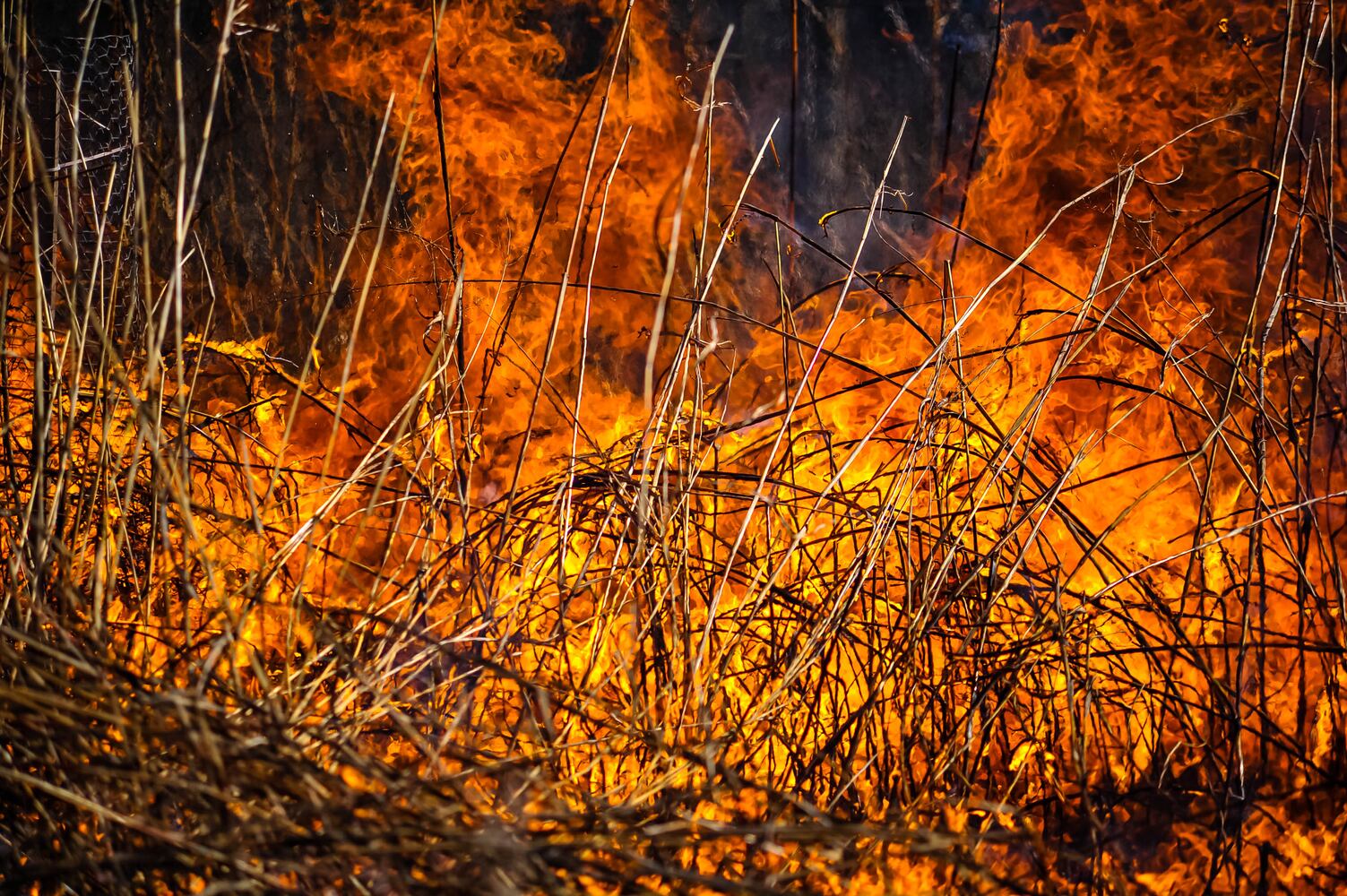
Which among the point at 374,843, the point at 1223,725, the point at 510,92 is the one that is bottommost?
the point at 1223,725

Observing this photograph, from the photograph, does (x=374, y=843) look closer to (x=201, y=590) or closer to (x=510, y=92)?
(x=201, y=590)

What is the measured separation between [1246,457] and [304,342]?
4.50ft

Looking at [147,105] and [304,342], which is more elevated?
[147,105]

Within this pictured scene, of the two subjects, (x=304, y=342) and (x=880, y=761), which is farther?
(x=304, y=342)

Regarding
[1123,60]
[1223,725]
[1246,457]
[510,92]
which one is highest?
[1123,60]

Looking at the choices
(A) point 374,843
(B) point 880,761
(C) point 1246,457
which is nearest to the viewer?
(A) point 374,843

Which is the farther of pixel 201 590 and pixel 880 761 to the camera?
pixel 201 590

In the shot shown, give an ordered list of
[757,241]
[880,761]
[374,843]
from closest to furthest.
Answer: [374,843], [880,761], [757,241]

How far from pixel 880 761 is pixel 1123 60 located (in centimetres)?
98

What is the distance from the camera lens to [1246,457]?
4.01 feet

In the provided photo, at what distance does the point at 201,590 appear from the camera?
1281 mm

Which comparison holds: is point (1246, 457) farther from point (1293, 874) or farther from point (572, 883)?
point (572, 883)

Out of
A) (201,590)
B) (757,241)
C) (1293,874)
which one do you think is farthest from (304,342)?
(1293,874)

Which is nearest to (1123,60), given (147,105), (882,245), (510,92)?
(882,245)
